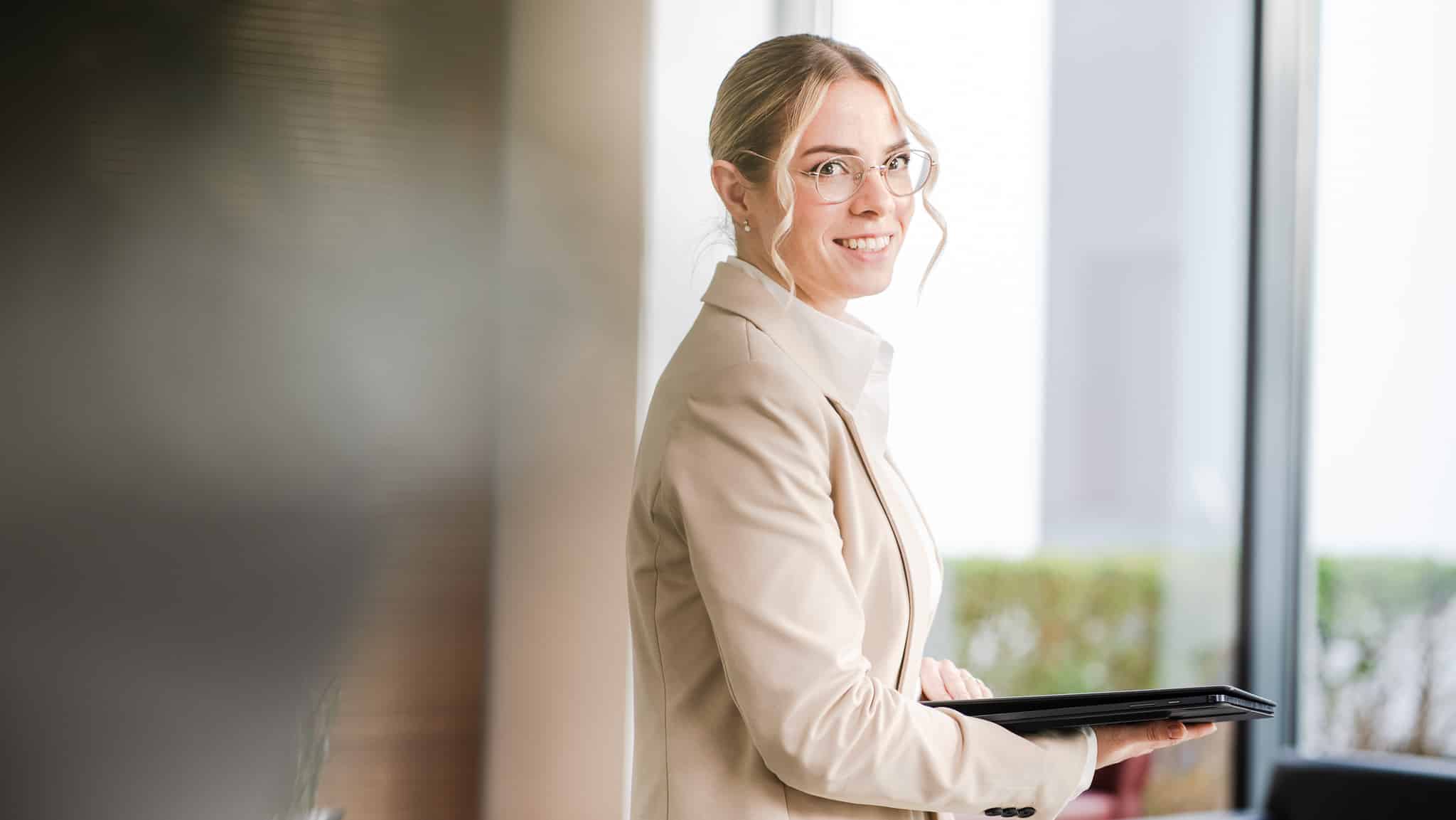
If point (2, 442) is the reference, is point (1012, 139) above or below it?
above

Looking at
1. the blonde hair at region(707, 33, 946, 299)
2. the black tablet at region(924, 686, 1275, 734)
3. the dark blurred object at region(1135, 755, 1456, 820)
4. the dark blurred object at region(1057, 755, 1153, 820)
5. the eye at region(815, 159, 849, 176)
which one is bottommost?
the dark blurred object at region(1057, 755, 1153, 820)

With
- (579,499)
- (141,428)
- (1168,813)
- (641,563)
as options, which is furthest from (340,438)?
(1168,813)

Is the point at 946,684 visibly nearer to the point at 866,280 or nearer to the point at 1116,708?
the point at 1116,708

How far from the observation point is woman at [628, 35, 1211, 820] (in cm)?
104

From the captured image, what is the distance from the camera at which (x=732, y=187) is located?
131cm

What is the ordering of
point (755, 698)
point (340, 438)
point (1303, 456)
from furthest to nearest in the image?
1. point (1303, 456)
2. point (340, 438)
3. point (755, 698)

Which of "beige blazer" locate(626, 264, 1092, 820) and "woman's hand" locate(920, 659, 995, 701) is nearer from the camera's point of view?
"beige blazer" locate(626, 264, 1092, 820)

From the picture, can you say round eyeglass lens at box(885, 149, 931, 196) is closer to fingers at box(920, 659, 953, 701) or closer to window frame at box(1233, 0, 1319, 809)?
fingers at box(920, 659, 953, 701)

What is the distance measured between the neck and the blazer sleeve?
7.5 inches

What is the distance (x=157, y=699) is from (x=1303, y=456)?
298 cm

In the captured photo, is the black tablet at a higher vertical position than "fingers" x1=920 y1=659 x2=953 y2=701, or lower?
higher

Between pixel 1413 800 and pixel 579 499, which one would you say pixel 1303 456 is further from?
pixel 579 499

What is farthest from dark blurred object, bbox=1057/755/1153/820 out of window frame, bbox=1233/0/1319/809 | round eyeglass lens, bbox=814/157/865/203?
round eyeglass lens, bbox=814/157/865/203

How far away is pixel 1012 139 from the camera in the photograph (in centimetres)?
329
